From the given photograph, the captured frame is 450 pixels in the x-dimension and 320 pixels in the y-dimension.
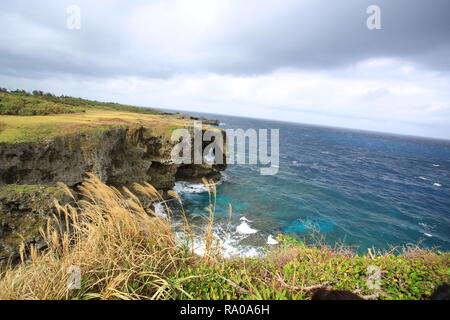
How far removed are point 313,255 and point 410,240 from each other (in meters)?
21.9

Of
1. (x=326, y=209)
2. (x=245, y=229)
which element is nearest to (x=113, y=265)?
(x=245, y=229)

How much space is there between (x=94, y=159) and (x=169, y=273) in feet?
48.0

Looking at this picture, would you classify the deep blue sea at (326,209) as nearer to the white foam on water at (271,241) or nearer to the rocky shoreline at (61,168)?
the white foam on water at (271,241)

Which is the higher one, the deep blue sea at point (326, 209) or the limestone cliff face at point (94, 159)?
the limestone cliff face at point (94, 159)

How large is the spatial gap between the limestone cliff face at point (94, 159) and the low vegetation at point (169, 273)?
11.9 metres

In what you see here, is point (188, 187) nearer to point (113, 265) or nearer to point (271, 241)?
point (271, 241)

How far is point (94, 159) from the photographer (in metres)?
14.7

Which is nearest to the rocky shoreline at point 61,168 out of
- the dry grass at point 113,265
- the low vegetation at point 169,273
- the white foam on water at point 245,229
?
the dry grass at point 113,265


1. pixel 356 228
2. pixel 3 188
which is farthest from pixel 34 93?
pixel 356 228

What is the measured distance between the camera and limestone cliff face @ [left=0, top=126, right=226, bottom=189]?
1169cm

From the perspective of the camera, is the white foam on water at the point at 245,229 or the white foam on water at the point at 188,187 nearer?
the white foam on water at the point at 245,229

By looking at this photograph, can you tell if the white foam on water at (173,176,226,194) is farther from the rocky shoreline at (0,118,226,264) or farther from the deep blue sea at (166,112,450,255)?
the rocky shoreline at (0,118,226,264)

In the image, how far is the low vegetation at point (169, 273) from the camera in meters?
2.71
